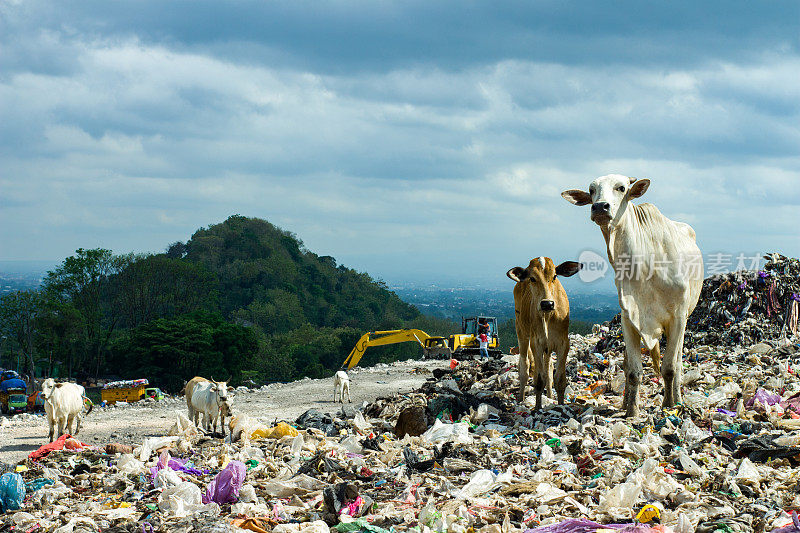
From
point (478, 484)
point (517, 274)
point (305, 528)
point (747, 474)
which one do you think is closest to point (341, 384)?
point (517, 274)

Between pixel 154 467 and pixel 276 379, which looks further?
pixel 276 379

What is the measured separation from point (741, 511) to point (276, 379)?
4017 centimetres

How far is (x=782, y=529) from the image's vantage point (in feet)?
15.2

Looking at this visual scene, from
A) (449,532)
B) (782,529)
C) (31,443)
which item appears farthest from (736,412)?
(31,443)

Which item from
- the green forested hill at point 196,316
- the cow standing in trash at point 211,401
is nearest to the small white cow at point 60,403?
the cow standing in trash at point 211,401

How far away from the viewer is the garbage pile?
13.4 metres

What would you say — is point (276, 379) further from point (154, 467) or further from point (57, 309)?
point (154, 467)

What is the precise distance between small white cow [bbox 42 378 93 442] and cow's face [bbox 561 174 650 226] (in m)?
8.96

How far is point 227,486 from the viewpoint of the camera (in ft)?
21.7

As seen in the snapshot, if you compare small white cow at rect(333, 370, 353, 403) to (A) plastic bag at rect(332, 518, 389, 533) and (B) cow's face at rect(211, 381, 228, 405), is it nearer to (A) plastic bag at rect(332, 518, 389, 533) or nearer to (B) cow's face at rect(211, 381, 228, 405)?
(B) cow's face at rect(211, 381, 228, 405)

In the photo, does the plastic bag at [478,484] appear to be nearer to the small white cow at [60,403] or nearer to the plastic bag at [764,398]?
the plastic bag at [764,398]

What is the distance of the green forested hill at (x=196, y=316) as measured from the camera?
35875 millimetres

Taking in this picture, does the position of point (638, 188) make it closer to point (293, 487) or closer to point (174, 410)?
point (293, 487)

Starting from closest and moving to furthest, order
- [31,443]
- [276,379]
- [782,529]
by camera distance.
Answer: [782,529] → [31,443] → [276,379]
